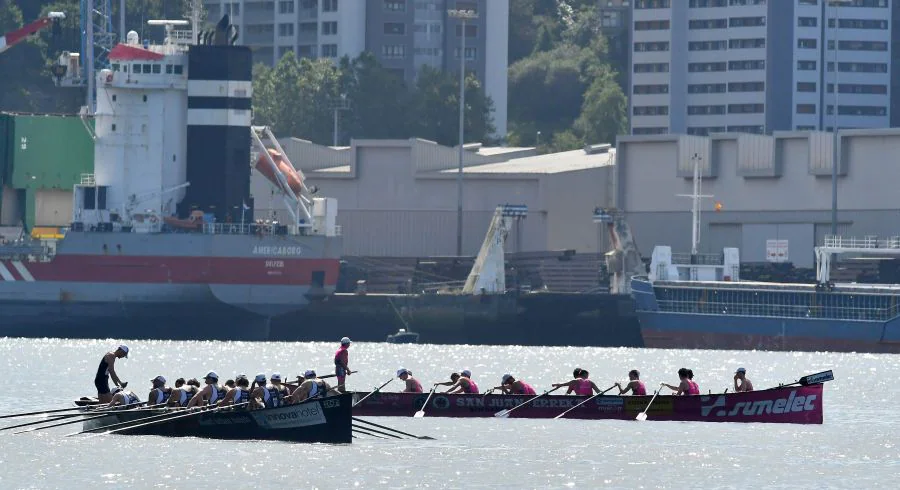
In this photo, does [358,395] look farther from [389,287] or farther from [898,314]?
[389,287]

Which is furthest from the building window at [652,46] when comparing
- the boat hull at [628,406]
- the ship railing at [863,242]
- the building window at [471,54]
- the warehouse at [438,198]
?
the boat hull at [628,406]

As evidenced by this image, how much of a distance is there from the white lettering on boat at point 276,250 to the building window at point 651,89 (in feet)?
239

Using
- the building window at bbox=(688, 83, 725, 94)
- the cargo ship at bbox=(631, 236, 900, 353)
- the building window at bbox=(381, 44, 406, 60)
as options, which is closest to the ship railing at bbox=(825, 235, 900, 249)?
the cargo ship at bbox=(631, 236, 900, 353)

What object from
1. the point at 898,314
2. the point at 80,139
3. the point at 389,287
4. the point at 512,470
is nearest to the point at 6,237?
the point at 80,139

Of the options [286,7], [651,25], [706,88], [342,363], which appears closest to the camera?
[342,363]

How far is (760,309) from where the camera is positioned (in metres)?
117

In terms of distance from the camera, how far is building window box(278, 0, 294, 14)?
195m

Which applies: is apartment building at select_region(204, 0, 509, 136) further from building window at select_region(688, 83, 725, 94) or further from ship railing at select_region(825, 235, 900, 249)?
ship railing at select_region(825, 235, 900, 249)

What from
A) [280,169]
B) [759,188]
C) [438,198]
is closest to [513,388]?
[280,169]

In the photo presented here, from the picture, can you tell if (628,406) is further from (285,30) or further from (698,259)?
(285,30)

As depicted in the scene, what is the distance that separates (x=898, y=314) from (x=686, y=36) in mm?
80319

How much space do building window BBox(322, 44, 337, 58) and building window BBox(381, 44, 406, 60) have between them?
12.7 ft

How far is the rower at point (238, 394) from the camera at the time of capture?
63.1m

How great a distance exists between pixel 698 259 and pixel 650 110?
224ft
